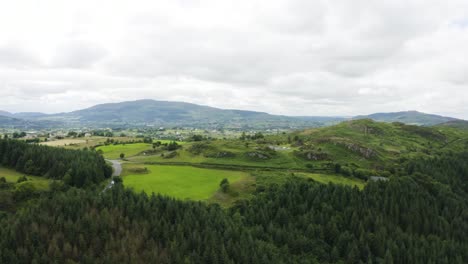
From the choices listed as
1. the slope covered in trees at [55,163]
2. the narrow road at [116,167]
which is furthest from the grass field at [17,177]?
the narrow road at [116,167]

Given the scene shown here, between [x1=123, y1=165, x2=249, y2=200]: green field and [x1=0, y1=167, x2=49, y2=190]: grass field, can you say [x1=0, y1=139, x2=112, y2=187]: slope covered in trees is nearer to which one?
[x1=0, y1=167, x2=49, y2=190]: grass field

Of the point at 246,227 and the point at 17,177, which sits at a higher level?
the point at 17,177

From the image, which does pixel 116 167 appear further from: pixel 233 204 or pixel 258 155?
pixel 258 155

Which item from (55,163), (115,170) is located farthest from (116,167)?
(55,163)

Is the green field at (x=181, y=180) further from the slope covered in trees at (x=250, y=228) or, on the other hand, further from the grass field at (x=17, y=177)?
the grass field at (x=17, y=177)

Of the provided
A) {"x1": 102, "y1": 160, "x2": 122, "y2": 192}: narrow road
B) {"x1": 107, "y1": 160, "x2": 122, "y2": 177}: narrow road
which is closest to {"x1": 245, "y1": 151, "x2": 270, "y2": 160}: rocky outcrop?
{"x1": 107, "y1": 160, "x2": 122, "y2": 177}: narrow road

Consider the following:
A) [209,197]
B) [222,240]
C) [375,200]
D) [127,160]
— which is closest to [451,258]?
[375,200]

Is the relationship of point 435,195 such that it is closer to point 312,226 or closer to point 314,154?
point 314,154
